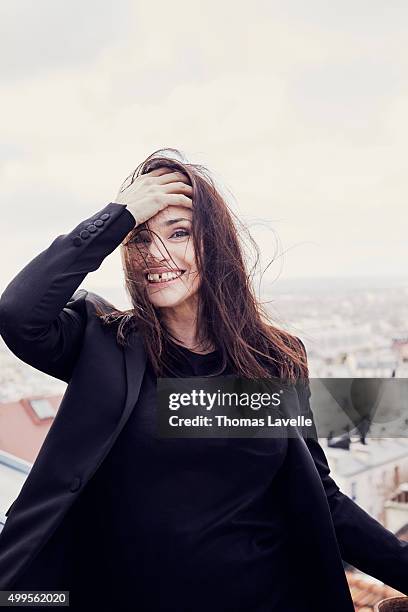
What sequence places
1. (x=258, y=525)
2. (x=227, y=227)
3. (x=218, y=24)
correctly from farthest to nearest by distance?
(x=218, y=24) → (x=227, y=227) → (x=258, y=525)

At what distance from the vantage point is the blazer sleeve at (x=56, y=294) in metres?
0.95

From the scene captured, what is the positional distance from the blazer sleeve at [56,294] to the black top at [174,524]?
183 mm

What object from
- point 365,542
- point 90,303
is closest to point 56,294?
point 90,303

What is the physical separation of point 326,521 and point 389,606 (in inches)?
12.2

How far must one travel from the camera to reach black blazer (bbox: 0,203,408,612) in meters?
0.97

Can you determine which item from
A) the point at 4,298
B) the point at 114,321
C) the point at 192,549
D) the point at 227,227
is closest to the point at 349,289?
the point at 227,227

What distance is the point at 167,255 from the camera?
1.15 meters

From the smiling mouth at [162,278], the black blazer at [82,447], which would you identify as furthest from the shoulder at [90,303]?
the smiling mouth at [162,278]

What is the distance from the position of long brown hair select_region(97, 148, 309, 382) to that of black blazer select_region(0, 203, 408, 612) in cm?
6

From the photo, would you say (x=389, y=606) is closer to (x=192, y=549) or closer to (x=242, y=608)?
(x=242, y=608)

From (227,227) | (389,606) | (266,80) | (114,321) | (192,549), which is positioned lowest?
(389,606)

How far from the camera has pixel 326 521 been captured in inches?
45.3

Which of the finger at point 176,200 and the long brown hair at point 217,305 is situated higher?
the finger at point 176,200

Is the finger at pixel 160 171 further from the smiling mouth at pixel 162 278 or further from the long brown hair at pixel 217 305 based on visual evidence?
the smiling mouth at pixel 162 278
